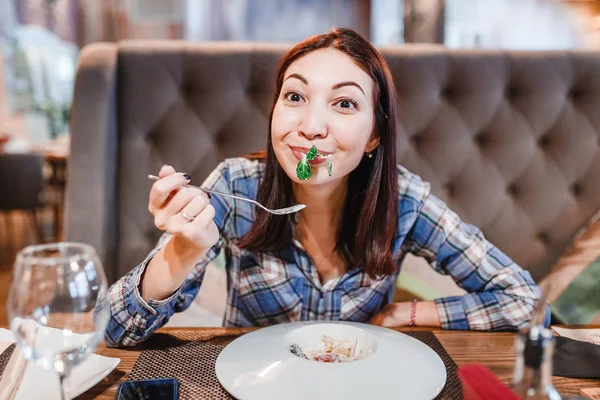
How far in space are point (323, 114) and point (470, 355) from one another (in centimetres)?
55

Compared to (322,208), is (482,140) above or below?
above

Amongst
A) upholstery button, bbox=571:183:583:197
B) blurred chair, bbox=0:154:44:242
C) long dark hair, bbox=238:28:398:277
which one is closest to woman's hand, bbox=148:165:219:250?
long dark hair, bbox=238:28:398:277

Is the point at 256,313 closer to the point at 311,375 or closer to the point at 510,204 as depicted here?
the point at 311,375

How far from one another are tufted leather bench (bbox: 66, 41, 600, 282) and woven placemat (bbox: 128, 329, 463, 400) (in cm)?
75

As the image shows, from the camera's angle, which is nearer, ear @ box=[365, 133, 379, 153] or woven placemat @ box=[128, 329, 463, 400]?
woven placemat @ box=[128, 329, 463, 400]

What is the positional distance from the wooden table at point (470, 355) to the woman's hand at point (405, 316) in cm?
15

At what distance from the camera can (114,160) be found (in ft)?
5.30

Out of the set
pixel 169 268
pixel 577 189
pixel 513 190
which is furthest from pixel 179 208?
pixel 577 189

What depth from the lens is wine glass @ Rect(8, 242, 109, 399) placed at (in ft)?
1.87

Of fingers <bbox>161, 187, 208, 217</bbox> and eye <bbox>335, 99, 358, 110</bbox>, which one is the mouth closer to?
eye <bbox>335, 99, 358, 110</bbox>

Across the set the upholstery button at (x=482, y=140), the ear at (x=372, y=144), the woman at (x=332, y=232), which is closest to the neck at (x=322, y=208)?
the woman at (x=332, y=232)

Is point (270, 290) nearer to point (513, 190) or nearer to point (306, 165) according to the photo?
point (306, 165)

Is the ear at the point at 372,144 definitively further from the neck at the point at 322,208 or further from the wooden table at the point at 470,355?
the wooden table at the point at 470,355

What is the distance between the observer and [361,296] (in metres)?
1.26
